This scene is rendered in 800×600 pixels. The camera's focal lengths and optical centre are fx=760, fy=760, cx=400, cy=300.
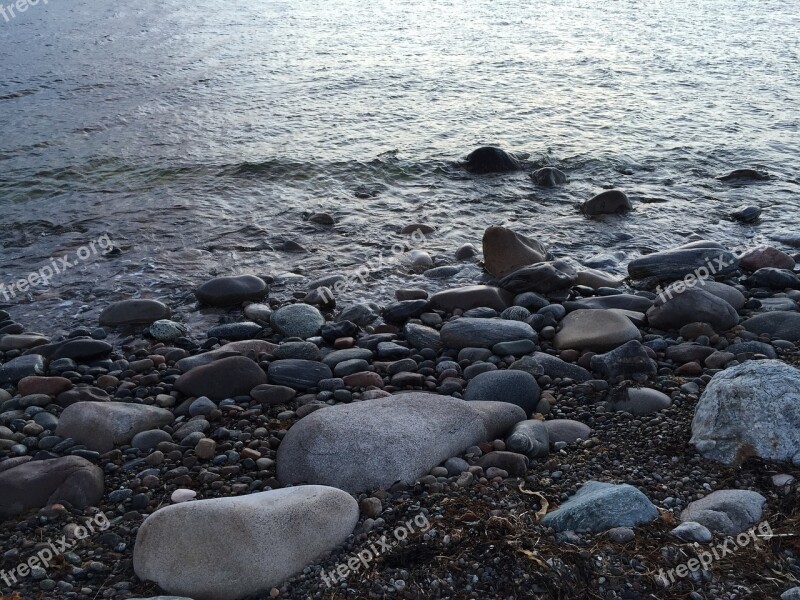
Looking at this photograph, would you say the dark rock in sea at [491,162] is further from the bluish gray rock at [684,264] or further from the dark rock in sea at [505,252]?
the bluish gray rock at [684,264]

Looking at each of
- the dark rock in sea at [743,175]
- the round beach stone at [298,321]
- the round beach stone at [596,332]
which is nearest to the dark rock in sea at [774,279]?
the round beach stone at [596,332]

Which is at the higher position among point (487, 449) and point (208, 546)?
point (208, 546)

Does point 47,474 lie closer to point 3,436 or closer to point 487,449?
point 3,436

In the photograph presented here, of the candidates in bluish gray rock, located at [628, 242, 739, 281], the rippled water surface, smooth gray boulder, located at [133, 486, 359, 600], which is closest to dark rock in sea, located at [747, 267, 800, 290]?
bluish gray rock, located at [628, 242, 739, 281]

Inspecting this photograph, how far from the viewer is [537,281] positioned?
19.2ft

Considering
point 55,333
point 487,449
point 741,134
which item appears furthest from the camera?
point 741,134

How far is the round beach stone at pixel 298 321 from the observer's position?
5359 millimetres

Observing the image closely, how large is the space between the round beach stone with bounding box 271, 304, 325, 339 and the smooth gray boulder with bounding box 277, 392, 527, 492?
1.55 meters

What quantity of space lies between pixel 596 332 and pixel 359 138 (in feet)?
19.4

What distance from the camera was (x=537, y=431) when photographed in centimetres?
375

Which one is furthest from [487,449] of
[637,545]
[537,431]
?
[637,545]

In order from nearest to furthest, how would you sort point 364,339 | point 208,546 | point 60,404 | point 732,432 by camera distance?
point 208,546, point 732,432, point 60,404, point 364,339

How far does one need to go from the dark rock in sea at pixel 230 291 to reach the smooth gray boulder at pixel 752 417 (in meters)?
3.57

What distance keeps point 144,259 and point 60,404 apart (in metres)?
2.61
